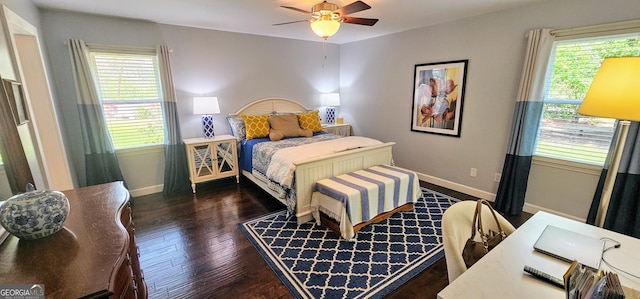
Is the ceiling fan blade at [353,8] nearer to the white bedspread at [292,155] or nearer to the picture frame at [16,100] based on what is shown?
the white bedspread at [292,155]

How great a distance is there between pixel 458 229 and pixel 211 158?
3.52 metres

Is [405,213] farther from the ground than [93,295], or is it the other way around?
[93,295]

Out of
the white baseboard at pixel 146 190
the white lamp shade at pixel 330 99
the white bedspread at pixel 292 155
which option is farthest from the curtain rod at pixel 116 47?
the white lamp shade at pixel 330 99

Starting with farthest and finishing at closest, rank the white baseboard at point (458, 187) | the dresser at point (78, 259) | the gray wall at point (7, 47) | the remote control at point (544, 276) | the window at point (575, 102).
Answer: the white baseboard at point (458, 187) → the window at point (575, 102) → the gray wall at point (7, 47) → the remote control at point (544, 276) → the dresser at point (78, 259)

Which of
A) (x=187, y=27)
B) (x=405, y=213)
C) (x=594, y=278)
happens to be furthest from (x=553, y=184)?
(x=187, y=27)

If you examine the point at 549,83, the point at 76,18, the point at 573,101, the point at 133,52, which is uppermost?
the point at 76,18

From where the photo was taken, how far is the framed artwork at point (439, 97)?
3.63 meters

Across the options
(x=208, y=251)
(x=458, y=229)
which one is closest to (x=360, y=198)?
(x=458, y=229)

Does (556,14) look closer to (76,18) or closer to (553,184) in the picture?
(553,184)

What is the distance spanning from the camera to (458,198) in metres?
3.55

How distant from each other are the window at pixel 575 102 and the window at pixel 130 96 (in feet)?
16.0

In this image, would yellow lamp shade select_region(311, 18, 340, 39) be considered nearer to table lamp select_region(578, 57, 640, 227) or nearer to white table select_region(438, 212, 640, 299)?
table lamp select_region(578, 57, 640, 227)

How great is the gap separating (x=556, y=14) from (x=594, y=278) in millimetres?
3077

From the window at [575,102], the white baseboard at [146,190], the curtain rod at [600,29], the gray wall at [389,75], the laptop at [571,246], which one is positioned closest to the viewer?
the laptop at [571,246]
